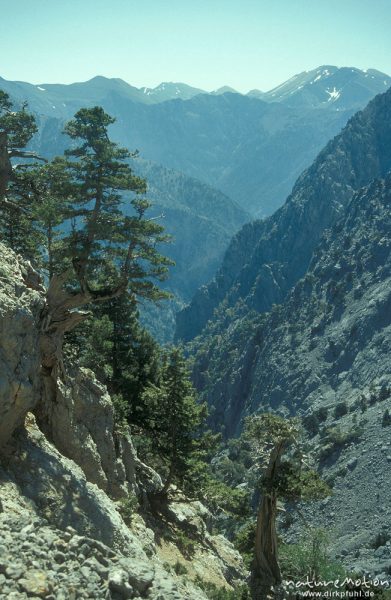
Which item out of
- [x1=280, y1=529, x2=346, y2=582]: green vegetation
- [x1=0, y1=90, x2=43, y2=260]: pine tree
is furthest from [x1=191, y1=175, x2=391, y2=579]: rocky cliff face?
[x1=0, y1=90, x2=43, y2=260]: pine tree

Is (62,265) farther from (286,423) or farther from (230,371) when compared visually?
(230,371)

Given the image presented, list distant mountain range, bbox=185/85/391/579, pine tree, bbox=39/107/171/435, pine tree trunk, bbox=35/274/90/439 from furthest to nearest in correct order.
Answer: distant mountain range, bbox=185/85/391/579 → pine tree, bbox=39/107/171/435 → pine tree trunk, bbox=35/274/90/439

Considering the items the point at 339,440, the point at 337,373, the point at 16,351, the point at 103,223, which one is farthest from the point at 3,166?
the point at 337,373

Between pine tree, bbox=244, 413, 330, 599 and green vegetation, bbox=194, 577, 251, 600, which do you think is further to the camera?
pine tree, bbox=244, 413, 330, 599

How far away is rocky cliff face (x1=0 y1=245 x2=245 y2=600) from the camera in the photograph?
1105 centimetres

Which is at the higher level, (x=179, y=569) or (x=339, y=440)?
(x=179, y=569)

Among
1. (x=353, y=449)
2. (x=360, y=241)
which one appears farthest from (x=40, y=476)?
(x=360, y=241)

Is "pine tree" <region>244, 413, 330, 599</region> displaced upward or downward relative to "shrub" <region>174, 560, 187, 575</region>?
upward

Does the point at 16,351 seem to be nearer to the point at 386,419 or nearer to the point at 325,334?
the point at 386,419

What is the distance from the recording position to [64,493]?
14.8 metres

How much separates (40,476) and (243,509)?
638 inches

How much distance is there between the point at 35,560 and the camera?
10.8 meters

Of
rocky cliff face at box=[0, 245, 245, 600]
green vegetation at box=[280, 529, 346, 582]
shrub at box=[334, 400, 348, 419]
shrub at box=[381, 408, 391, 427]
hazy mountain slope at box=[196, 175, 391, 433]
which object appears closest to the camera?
rocky cliff face at box=[0, 245, 245, 600]

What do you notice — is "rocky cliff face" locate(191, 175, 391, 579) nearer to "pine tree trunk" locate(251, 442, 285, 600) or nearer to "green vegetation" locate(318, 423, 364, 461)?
"green vegetation" locate(318, 423, 364, 461)
